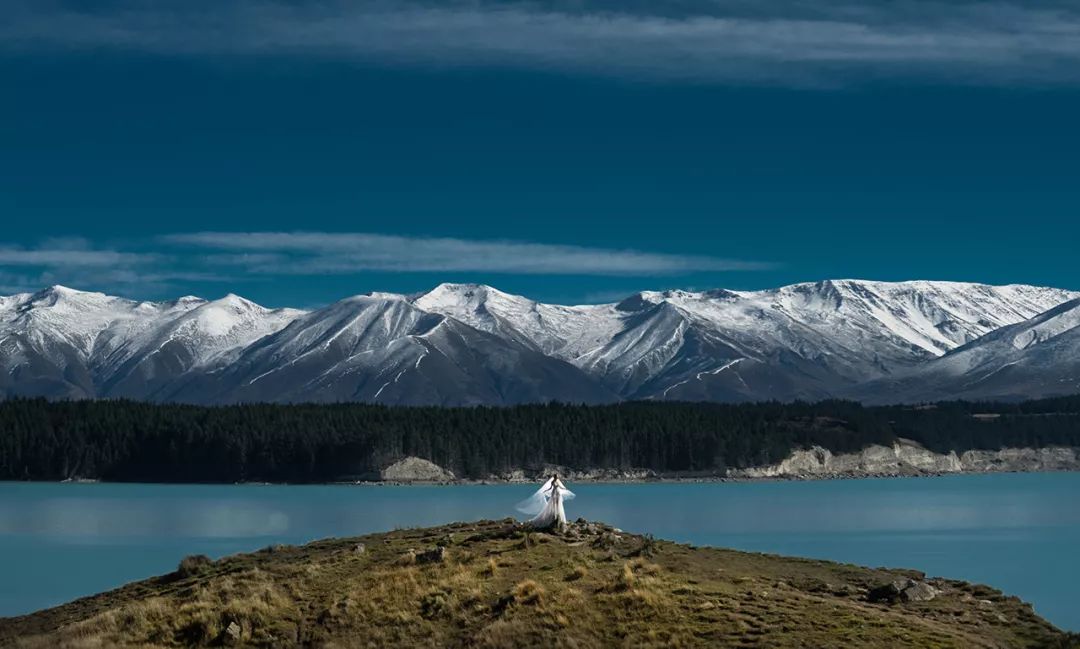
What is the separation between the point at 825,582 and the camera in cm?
4094

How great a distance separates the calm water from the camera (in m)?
67.4

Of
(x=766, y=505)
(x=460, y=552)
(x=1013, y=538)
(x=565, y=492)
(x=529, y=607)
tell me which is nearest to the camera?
(x=529, y=607)

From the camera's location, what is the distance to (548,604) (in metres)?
36.6

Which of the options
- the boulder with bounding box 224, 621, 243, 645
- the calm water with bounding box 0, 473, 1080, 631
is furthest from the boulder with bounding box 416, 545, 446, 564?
the calm water with bounding box 0, 473, 1080, 631

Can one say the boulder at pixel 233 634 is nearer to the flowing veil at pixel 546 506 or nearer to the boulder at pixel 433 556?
the boulder at pixel 433 556

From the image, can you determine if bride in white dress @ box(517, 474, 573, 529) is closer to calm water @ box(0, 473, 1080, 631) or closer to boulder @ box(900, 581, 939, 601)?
boulder @ box(900, 581, 939, 601)

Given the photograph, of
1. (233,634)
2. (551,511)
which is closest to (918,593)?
(551,511)

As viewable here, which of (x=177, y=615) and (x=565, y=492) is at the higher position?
(x=565, y=492)

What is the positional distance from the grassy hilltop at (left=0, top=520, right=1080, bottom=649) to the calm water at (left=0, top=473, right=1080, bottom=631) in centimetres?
1178

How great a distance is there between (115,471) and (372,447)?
35.6 m

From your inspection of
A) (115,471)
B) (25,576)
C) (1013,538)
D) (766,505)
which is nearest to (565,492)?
(25,576)

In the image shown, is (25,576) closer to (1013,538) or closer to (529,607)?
(529,607)

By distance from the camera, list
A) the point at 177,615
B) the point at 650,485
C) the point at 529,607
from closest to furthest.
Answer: the point at 529,607, the point at 177,615, the point at 650,485

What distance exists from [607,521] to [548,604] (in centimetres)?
5942
